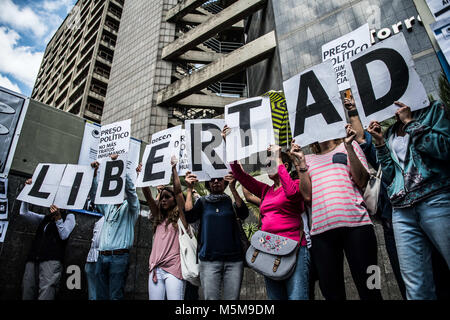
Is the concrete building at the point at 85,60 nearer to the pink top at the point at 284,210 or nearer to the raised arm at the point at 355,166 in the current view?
the pink top at the point at 284,210

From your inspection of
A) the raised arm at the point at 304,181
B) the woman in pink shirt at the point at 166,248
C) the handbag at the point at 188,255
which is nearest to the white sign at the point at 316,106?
the raised arm at the point at 304,181

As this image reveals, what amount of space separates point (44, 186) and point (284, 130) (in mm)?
3252

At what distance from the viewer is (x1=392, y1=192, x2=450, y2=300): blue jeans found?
170 centimetres

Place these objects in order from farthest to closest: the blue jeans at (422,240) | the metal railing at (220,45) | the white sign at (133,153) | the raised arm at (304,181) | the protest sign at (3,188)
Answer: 1. the metal railing at (220,45)
2. the white sign at (133,153)
3. the protest sign at (3,188)
4. the raised arm at (304,181)
5. the blue jeans at (422,240)

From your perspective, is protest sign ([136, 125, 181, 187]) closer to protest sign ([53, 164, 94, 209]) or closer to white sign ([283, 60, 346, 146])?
protest sign ([53, 164, 94, 209])

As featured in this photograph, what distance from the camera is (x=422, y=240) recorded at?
183 cm

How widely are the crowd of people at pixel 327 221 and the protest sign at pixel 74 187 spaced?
624mm

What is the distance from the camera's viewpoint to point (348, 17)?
8758mm

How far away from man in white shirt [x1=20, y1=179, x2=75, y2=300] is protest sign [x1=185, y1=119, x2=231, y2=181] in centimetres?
193

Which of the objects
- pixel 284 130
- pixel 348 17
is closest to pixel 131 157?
pixel 284 130

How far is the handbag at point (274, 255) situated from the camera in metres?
2.15

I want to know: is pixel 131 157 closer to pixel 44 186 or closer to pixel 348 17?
pixel 44 186

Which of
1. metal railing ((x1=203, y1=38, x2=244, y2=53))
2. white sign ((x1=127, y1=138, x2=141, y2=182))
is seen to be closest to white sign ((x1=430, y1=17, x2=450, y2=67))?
white sign ((x1=127, y1=138, x2=141, y2=182))

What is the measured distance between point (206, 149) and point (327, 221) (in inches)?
70.9
